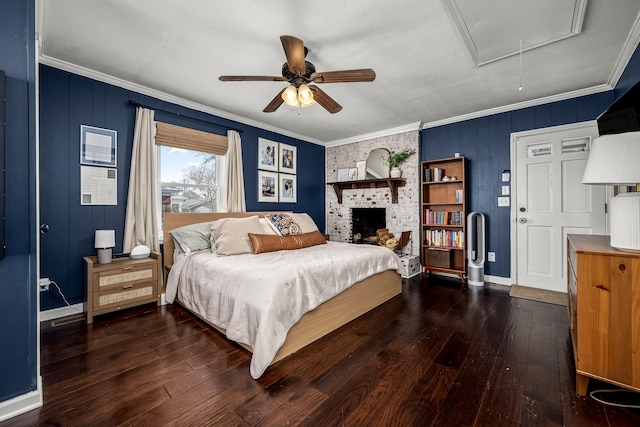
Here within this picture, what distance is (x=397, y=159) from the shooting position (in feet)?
15.1

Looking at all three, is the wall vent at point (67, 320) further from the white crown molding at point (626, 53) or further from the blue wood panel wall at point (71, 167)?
the white crown molding at point (626, 53)

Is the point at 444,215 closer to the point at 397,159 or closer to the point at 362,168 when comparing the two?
the point at 397,159

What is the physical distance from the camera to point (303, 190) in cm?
527

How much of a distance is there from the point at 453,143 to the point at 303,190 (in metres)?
2.77

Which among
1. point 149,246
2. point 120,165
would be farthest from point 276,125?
point 149,246

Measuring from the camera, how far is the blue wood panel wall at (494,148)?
3436 mm

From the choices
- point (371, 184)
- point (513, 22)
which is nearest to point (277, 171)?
point (371, 184)

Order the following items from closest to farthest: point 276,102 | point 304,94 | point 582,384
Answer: point 582,384 < point 304,94 < point 276,102

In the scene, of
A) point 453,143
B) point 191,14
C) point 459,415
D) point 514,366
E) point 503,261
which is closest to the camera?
point 459,415

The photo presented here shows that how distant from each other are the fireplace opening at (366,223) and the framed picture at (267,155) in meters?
1.84

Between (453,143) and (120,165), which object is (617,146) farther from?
(120,165)

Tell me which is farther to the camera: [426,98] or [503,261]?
[503,261]

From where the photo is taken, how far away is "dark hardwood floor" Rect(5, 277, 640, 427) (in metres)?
1.39

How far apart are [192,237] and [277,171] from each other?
208 centimetres
